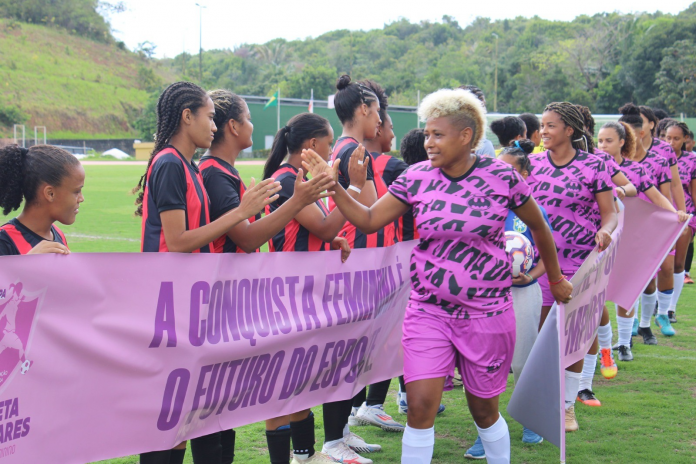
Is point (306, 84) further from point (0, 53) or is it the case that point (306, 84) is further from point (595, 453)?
point (595, 453)

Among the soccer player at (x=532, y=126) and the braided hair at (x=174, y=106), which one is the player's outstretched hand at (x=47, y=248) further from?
the soccer player at (x=532, y=126)

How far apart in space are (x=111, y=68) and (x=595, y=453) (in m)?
116

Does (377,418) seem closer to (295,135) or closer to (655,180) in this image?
(295,135)

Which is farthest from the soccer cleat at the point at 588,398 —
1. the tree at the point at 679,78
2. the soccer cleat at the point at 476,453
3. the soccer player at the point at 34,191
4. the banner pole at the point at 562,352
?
the tree at the point at 679,78

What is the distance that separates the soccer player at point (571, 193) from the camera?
4.79 metres

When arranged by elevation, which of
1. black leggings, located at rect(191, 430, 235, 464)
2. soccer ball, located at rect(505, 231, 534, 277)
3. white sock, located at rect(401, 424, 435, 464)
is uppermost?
soccer ball, located at rect(505, 231, 534, 277)

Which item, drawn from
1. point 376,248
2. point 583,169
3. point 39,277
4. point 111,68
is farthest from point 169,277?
point 111,68

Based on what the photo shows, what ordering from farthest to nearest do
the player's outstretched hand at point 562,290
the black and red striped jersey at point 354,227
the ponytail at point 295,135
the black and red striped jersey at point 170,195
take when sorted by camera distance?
the black and red striped jersey at point 354,227 → the ponytail at point 295,135 → the player's outstretched hand at point 562,290 → the black and red striped jersey at point 170,195

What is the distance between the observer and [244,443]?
4672mm

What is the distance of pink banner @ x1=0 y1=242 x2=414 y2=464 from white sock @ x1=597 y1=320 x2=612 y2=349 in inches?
108

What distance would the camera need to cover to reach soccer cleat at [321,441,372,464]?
430cm

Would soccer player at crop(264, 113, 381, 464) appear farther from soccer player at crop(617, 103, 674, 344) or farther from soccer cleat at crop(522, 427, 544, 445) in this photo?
soccer player at crop(617, 103, 674, 344)

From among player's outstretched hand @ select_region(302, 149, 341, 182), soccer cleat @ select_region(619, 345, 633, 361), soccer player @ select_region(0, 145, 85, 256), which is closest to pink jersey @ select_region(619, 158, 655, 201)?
soccer cleat @ select_region(619, 345, 633, 361)

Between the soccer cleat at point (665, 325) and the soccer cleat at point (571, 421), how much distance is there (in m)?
3.16
